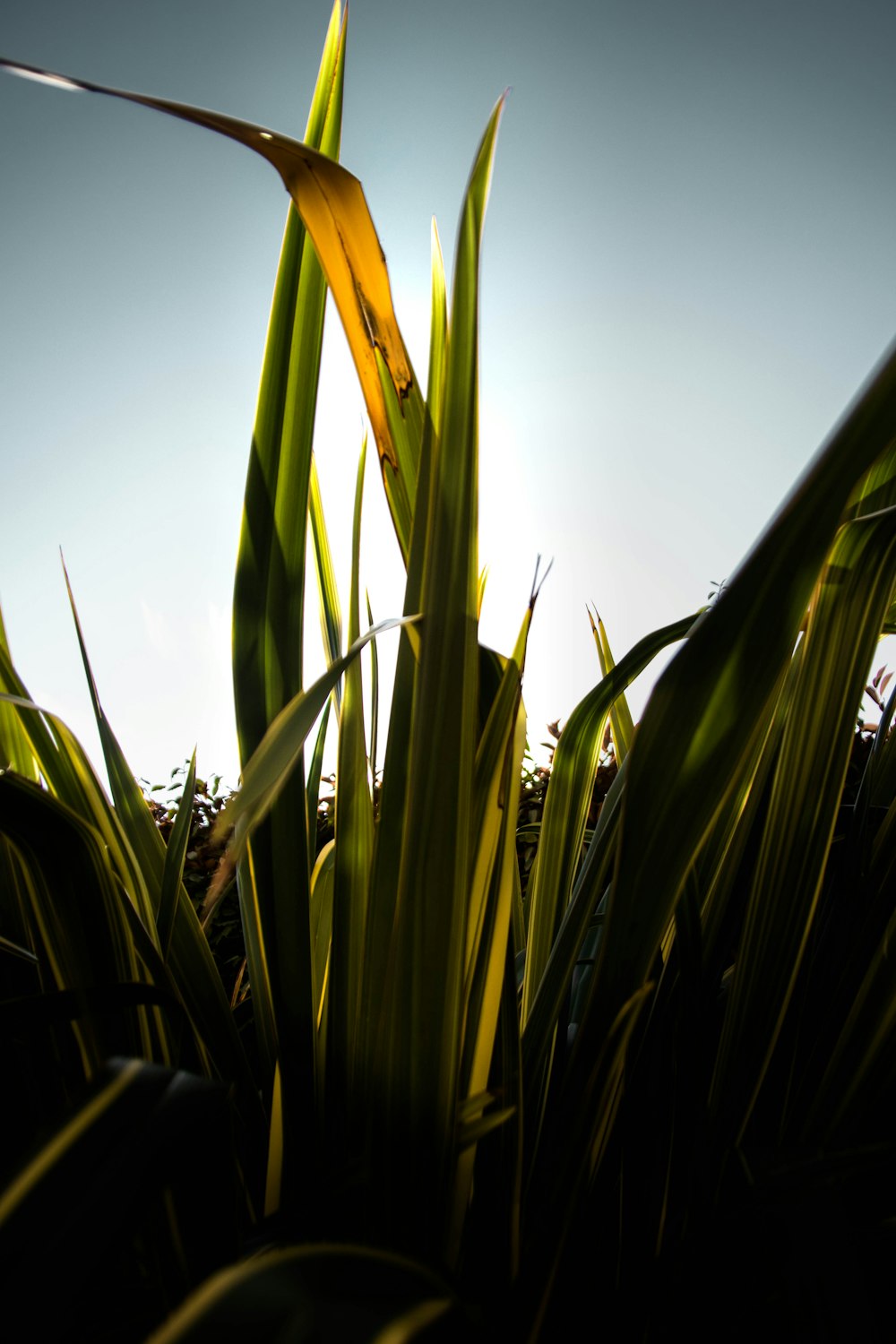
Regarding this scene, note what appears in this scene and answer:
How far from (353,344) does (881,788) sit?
47 centimetres

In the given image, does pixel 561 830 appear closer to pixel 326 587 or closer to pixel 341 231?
pixel 326 587

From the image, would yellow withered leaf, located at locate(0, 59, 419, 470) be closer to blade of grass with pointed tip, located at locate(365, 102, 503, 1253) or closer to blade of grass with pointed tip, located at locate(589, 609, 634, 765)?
blade of grass with pointed tip, located at locate(365, 102, 503, 1253)

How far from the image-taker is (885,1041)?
1.08 ft

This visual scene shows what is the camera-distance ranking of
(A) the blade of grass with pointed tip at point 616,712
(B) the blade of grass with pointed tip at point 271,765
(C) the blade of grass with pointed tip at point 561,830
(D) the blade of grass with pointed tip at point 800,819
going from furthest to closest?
(A) the blade of grass with pointed tip at point 616,712 < (C) the blade of grass with pointed tip at point 561,830 < (D) the blade of grass with pointed tip at point 800,819 < (B) the blade of grass with pointed tip at point 271,765


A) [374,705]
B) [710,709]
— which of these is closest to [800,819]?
[710,709]

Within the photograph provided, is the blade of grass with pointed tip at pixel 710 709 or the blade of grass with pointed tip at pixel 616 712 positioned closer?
the blade of grass with pointed tip at pixel 710 709

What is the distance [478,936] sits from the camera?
33cm

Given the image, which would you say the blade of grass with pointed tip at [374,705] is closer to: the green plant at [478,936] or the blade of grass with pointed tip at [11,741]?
the green plant at [478,936]

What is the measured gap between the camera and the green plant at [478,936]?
0.84 feet

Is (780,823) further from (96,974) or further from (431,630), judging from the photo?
(96,974)

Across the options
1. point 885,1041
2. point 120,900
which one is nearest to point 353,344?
point 120,900

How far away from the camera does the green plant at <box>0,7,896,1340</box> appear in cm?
26

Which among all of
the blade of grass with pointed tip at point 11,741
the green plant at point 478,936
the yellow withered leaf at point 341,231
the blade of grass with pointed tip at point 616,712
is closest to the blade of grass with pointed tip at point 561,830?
the green plant at point 478,936

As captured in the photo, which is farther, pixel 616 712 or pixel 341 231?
pixel 616 712
